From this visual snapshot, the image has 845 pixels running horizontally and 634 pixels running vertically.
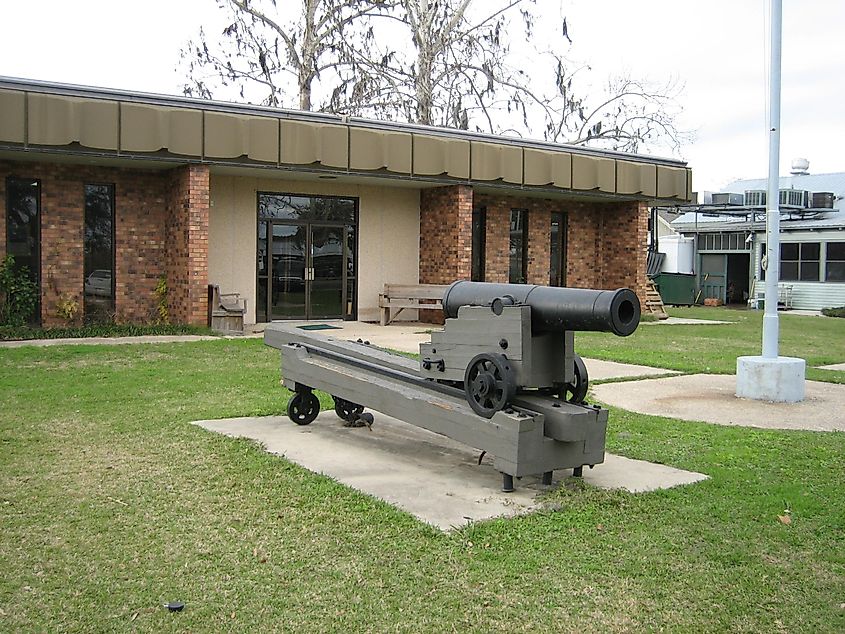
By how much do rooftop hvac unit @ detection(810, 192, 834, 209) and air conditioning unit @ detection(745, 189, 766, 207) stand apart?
5.57ft

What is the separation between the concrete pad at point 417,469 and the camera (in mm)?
5312

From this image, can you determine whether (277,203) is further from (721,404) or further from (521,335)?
(521,335)

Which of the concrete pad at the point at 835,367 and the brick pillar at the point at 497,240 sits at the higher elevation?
the brick pillar at the point at 497,240

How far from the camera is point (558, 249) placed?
2291 centimetres

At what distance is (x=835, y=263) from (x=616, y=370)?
22.8 metres

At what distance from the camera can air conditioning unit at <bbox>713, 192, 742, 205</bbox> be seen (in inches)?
1389

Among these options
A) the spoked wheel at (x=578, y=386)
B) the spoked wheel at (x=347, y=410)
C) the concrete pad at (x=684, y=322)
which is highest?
the spoked wheel at (x=578, y=386)

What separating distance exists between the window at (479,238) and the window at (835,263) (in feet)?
52.7

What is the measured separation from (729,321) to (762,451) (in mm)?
17400

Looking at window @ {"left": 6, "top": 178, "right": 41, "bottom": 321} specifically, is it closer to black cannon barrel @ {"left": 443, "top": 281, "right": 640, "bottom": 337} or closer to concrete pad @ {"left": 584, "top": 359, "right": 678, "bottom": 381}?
concrete pad @ {"left": 584, "top": 359, "right": 678, "bottom": 381}

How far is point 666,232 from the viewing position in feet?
154

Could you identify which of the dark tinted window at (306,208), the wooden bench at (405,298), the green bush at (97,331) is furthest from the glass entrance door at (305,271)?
the green bush at (97,331)

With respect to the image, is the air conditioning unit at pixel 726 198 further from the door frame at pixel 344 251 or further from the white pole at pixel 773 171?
the white pole at pixel 773 171

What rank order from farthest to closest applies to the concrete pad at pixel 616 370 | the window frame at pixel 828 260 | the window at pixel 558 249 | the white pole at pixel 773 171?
the window frame at pixel 828 260
the window at pixel 558 249
the concrete pad at pixel 616 370
the white pole at pixel 773 171
